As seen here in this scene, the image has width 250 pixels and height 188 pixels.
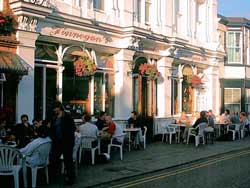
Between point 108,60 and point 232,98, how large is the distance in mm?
13274

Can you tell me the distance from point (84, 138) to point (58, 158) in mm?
2500

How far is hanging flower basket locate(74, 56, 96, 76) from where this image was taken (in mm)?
14789

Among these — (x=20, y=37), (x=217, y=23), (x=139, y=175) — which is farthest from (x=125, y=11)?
(x=217, y=23)

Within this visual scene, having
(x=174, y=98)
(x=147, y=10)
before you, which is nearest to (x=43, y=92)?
(x=147, y=10)

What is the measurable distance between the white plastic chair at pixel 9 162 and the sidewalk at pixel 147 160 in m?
1.14

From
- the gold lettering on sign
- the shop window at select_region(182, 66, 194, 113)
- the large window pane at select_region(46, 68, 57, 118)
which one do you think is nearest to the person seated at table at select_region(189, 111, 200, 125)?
the shop window at select_region(182, 66, 194, 113)

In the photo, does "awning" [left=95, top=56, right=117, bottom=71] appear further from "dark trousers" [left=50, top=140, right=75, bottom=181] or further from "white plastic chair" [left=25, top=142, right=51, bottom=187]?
"white plastic chair" [left=25, top=142, right=51, bottom=187]

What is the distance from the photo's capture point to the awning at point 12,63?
37.9 ft

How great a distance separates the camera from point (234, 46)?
2798 centimetres

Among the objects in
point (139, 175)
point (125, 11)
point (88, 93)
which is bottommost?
point (139, 175)

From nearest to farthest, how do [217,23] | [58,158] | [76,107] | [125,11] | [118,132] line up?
[58,158] → [118,132] → [76,107] → [125,11] → [217,23]

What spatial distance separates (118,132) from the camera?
514 inches

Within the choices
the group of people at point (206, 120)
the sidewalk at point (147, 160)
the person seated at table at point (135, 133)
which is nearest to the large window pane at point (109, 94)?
the person seated at table at point (135, 133)

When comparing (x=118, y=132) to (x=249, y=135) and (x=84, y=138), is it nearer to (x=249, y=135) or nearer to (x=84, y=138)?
(x=84, y=138)
